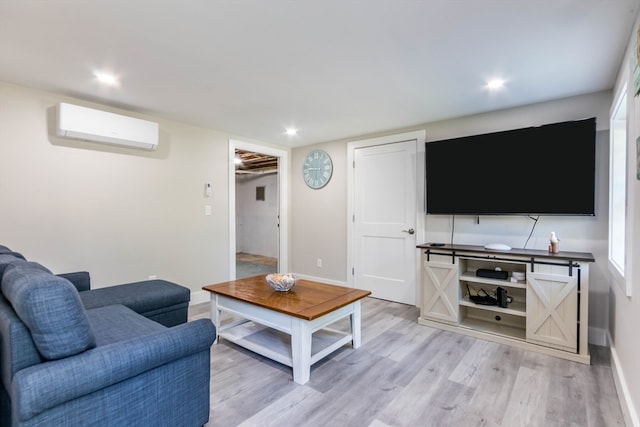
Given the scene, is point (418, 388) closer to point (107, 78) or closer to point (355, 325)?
point (355, 325)

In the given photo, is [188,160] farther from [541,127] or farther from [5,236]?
[541,127]

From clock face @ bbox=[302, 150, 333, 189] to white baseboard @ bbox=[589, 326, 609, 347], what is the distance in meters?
3.37

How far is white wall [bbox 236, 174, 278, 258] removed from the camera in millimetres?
8164

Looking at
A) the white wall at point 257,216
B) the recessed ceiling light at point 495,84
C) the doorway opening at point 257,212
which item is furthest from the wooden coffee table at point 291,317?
the white wall at point 257,216

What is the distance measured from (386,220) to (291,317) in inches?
90.2

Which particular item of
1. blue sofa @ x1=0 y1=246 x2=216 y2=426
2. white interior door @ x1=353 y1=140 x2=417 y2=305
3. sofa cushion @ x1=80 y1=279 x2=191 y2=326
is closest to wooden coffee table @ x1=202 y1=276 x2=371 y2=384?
sofa cushion @ x1=80 y1=279 x2=191 y2=326

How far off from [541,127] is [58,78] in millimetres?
4101

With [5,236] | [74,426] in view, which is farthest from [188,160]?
[74,426]

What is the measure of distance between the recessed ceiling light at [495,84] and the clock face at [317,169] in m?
2.44

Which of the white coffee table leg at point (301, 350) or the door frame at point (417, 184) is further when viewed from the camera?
the door frame at point (417, 184)

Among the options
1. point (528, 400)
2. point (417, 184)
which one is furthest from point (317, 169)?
point (528, 400)

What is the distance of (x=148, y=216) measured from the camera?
3.48m

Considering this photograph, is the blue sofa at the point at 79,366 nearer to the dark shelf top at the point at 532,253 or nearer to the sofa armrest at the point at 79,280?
the sofa armrest at the point at 79,280

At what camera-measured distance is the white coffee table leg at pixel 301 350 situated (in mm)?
2115
